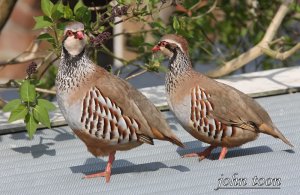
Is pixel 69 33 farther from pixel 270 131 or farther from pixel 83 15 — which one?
pixel 270 131

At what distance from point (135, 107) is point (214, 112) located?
67cm

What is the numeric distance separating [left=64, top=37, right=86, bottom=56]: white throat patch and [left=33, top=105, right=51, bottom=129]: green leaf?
0.51 metres

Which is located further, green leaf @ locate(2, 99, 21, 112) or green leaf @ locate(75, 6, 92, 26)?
green leaf @ locate(75, 6, 92, 26)

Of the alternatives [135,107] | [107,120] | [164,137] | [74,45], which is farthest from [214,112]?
[74,45]

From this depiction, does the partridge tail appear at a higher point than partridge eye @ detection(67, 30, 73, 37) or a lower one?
lower

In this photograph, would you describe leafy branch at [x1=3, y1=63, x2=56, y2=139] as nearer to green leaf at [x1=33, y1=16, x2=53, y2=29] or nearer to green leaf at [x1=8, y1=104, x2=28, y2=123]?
green leaf at [x1=8, y1=104, x2=28, y2=123]

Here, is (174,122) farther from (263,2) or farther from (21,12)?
(21,12)

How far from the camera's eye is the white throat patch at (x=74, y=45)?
201 inches

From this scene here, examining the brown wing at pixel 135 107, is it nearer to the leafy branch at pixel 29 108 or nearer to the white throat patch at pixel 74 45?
the white throat patch at pixel 74 45

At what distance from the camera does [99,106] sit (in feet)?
16.8

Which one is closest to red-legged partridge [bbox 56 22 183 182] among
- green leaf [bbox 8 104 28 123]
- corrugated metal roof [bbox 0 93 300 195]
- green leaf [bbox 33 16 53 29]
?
corrugated metal roof [bbox 0 93 300 195]

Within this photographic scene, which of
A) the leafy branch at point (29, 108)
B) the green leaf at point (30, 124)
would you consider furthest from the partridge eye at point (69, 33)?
the green leaf at point (30, 124)

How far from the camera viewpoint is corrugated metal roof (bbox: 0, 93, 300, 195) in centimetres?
497

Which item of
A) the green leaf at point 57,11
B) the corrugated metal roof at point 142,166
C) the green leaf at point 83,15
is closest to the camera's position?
the corrugated metal roof at point 142,166
